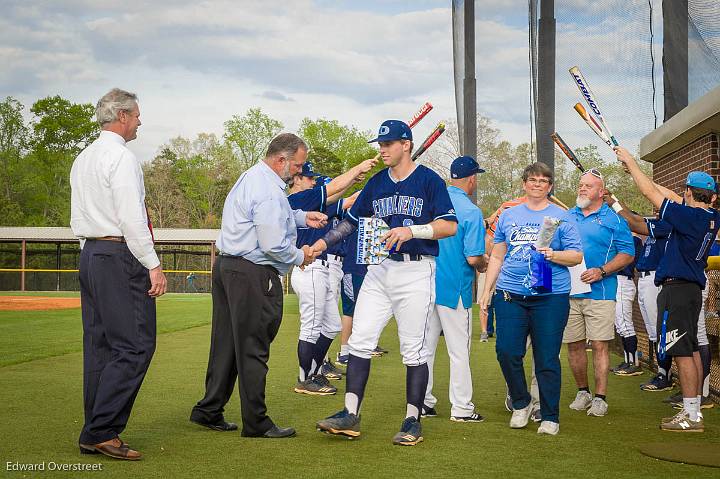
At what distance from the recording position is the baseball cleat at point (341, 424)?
598cm

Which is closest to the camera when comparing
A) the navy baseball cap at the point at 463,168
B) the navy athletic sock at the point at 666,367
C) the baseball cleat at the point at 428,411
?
the baseball cleat at the point at 428,411

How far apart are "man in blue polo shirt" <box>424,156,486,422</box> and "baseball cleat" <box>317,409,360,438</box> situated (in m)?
1.27

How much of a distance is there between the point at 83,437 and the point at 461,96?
1694 centimetres

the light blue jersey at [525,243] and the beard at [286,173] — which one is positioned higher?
the beard at [286,173]

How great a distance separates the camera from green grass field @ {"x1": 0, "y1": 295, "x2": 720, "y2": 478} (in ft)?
17.4

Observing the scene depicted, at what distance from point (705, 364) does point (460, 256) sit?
9.17 ft

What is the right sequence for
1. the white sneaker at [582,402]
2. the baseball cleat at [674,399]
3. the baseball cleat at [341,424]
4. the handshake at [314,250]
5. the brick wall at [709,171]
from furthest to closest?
the brick wall at [709,171]
the baseball cleat at [674,399]
the white sneaker at [582,402]
the handshake at [314,250]
the baseball cleat at [341,424]

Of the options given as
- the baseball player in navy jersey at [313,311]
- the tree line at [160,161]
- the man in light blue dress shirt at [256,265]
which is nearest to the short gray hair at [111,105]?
the man in light blue dress shirt at [256,265]

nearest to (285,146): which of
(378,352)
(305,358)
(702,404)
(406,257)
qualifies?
(406,257)

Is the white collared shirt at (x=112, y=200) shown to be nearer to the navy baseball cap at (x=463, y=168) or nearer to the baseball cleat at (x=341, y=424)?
the baseball cleat at (x=341, y=424)

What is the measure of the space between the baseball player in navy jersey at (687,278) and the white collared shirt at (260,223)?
281cm

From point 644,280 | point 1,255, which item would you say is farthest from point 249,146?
point 644,280

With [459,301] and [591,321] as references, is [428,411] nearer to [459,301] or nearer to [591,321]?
[459,301]

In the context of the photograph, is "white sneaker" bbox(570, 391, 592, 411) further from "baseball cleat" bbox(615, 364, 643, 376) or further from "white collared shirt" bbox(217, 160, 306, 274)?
"white collared shirt" bbox(217, 160, 306, 274)
